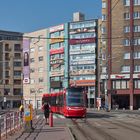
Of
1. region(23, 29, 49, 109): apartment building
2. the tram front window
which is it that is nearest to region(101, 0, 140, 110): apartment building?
region(23, 29, 49, 109): apartment building

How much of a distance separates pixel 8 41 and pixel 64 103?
4103 inches

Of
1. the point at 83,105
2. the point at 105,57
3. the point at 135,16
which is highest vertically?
the point at 135,16

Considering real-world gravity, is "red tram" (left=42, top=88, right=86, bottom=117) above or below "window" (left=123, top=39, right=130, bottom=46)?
below

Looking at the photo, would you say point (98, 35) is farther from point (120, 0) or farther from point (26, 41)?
point (26, 41)

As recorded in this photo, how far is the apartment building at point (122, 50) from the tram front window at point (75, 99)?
174ft

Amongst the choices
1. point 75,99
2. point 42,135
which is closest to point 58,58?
point 75,99

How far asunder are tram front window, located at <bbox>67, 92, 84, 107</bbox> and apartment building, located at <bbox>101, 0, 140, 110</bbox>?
174 feet

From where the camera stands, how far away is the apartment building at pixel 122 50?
10256 centimetres

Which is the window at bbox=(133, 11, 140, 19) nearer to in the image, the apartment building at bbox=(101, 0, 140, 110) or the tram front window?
the apartment building at bbox=(101, 0, 140, 110)

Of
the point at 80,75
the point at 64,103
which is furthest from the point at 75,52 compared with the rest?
the point at 64,103

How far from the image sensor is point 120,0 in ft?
336

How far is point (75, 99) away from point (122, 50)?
2219 inches

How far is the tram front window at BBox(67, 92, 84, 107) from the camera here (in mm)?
48719

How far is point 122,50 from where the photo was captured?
10388 centimetres
